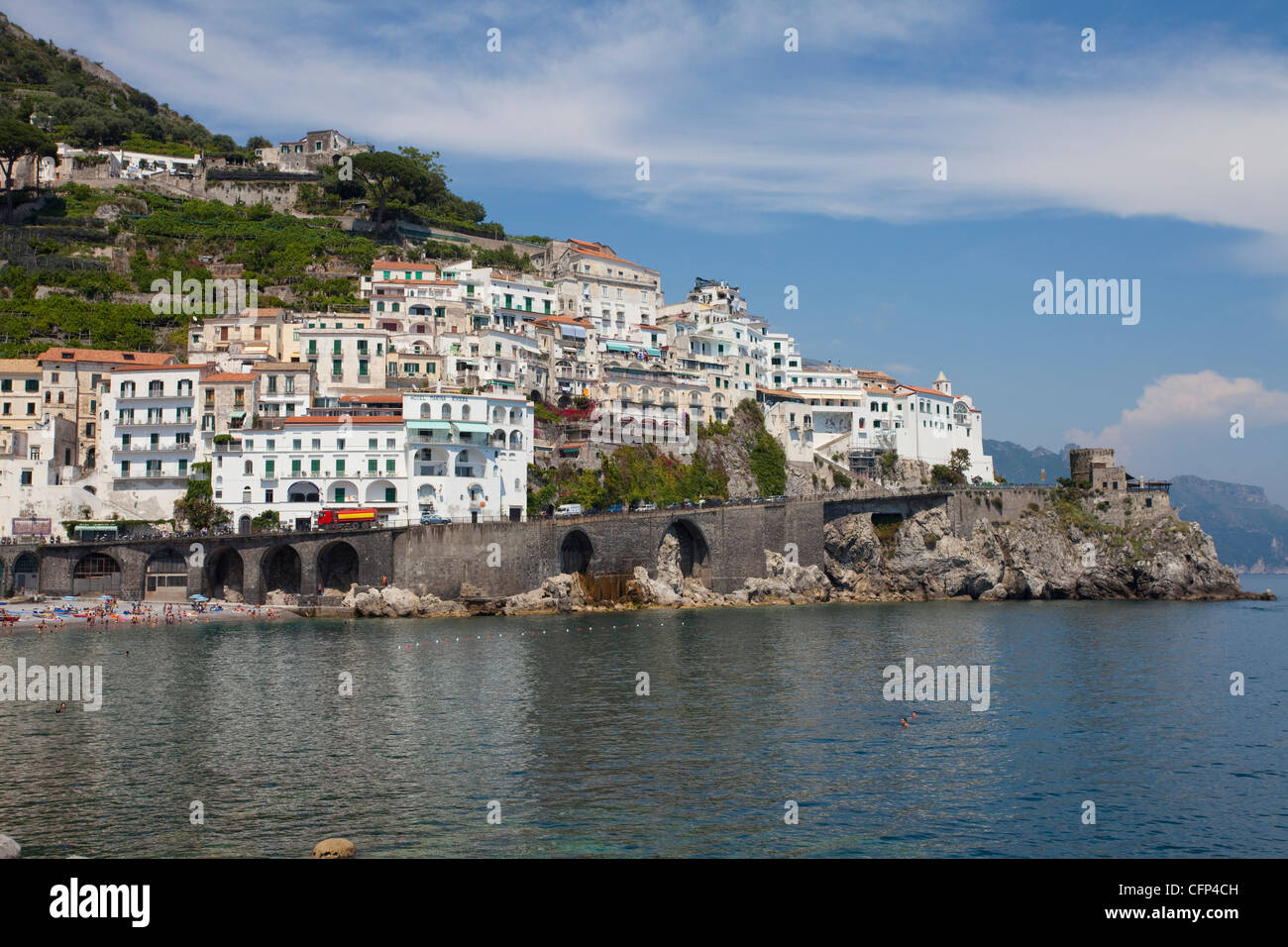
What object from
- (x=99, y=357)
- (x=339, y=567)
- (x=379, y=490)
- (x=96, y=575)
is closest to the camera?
(x=96, y=575)

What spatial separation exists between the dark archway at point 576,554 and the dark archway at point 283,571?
17056 millimetres

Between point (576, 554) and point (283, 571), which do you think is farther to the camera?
point (576, 554)

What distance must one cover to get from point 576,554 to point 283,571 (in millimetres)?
18868

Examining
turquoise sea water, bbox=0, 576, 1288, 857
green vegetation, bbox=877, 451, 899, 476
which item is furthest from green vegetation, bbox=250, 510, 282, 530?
green vegetation, bbox=877, 451, 899, 476

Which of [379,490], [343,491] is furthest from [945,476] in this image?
[343,491]

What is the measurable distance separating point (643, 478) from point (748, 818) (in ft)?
186

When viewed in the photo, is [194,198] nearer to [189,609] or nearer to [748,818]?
[189,609]

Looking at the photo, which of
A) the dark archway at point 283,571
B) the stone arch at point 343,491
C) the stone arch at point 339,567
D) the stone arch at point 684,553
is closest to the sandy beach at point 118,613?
the dark archway at point 283,571

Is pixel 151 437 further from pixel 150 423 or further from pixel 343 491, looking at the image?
pixel 343 491

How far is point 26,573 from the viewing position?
63812mm

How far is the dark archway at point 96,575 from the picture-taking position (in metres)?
63.9

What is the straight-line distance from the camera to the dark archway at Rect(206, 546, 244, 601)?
6575 centimetres

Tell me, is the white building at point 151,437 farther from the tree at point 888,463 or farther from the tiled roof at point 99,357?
the tree at point 888,463

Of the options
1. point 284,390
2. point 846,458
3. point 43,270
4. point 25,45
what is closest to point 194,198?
point 43,270
